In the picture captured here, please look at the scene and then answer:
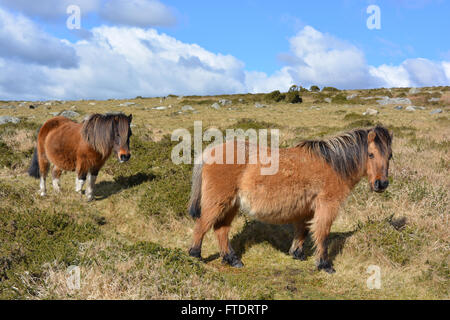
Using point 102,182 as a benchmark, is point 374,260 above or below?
below

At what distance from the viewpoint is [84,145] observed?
794cm

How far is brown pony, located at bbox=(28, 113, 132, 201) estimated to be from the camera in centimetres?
779

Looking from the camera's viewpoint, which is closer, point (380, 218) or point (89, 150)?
point (380, 218)

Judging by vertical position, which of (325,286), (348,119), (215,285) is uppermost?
(348,119)

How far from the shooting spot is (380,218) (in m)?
6.64

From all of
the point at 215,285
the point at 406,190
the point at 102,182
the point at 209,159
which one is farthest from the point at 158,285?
the point at 102,182

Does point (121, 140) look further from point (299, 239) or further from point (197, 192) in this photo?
point (299, 239)

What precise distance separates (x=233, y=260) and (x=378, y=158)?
273 centimetres

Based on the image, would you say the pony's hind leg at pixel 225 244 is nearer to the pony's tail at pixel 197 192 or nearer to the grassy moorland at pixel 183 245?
the grassy moorland at pixel 183 245

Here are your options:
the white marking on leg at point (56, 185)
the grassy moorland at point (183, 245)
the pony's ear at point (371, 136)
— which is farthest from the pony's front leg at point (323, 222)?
the white marking on leg at point (56, 185)

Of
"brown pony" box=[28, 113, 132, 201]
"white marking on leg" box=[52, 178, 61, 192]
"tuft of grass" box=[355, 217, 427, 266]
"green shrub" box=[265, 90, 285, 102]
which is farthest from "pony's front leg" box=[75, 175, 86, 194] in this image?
"green shrub" box=[265, 90, 285, 102]

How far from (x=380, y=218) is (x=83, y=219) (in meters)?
5.76

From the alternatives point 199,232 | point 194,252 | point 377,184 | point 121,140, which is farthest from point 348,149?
point 121,140
